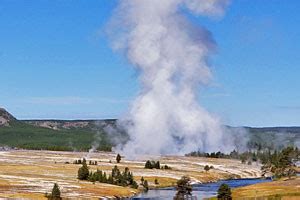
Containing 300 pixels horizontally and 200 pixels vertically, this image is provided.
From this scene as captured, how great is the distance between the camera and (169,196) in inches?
5802

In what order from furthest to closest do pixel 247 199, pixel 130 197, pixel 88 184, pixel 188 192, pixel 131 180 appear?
pixel 131 180, pixel 88 184, pixel 130 197, pixel 188 192, pixel 247 199

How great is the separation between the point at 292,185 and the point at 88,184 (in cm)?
5194

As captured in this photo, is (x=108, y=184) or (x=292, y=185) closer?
(x=292, y=185)

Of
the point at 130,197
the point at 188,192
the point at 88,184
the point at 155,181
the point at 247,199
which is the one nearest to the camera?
the point at 247,199

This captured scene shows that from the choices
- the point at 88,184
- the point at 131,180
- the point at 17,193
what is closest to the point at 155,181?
the point at 131,180

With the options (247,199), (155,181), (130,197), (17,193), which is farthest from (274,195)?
(155,181)

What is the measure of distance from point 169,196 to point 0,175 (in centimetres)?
6190

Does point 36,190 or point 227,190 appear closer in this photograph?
point 227,190

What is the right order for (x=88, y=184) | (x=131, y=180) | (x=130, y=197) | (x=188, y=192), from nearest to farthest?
(x=188, y=192), (x=130, y=197), (x=88, y=184), (x=131, y=180)

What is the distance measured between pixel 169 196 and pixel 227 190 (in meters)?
23.0

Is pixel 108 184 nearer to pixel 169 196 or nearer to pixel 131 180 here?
pixel 131 180

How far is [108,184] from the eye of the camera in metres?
175

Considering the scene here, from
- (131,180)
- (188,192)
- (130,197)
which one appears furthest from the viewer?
(131,180)

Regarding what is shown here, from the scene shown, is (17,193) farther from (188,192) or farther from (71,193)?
(188,192)
